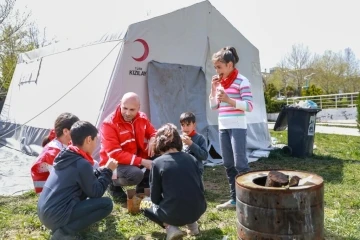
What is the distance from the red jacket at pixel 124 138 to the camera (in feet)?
11.5

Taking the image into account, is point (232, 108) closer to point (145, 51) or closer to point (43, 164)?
point (43, 164)

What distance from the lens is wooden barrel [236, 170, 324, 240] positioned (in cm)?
209

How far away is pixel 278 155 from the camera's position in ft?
21.2

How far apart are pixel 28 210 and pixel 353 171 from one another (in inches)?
181

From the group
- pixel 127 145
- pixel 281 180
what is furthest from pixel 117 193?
pixel 281 180

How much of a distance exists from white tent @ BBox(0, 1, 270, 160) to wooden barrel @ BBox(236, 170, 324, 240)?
3559 millimetres

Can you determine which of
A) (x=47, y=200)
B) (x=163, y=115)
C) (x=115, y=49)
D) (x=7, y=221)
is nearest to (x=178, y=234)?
(x=47, y=200)

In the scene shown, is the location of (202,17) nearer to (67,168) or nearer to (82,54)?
(82,54)

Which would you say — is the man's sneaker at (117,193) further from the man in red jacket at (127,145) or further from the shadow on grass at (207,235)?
the shadow on grass at (207,235)

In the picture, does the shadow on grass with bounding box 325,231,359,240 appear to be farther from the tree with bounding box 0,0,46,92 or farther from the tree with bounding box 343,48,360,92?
the tree with bounding box 343,48,360,92

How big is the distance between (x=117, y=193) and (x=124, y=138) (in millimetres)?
682

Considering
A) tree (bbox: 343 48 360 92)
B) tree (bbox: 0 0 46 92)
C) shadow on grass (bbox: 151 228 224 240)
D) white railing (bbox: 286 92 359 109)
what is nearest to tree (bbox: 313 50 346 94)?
tree (bbox: 343 48 360 92)

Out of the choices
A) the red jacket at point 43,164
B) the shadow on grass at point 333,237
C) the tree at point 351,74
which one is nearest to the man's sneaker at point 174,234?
the shadow on grass at point 333,237

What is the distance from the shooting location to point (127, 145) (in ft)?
12.1
